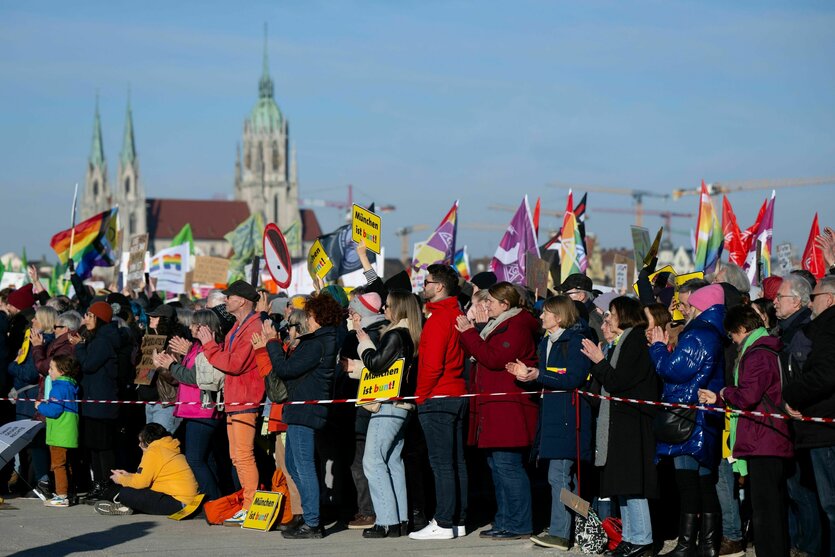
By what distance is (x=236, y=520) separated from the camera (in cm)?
1072

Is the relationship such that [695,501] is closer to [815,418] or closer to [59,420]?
[815,418]

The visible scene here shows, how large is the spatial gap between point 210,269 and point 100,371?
388 inches

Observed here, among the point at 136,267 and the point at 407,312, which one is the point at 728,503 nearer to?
the point at 407,312

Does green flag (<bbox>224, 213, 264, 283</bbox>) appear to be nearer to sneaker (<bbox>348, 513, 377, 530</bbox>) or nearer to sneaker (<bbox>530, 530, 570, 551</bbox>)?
sneaker (<bbox>348, 513, 377, 530</bbox>)

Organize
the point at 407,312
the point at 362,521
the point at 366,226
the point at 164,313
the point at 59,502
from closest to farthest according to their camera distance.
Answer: the point at 407,312, the point at 362,521, the point at 59,502, the point at 164,313, the point at 366,226

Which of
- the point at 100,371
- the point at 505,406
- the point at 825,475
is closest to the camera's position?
the point at 825,475

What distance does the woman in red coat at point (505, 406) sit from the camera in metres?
9.68

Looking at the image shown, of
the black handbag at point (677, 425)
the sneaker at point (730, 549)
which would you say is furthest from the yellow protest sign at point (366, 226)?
the sneaker at point (730, 549)

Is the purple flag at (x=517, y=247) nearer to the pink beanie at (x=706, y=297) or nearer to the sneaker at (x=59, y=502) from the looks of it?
the sneaker at (x=59, y=502)

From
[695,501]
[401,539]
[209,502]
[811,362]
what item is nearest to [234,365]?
[209,502]

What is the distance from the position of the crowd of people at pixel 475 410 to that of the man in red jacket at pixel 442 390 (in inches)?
0.7

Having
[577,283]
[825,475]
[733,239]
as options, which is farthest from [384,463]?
[733,239]

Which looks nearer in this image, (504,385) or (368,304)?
(504,385)

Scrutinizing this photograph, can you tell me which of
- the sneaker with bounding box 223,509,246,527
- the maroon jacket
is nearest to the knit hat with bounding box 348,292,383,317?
the maroon jacket
